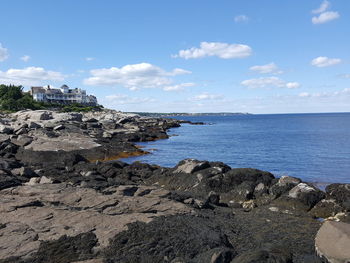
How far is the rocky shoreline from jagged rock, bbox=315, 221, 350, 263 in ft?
0.10

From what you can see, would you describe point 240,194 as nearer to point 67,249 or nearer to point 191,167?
point 191,167

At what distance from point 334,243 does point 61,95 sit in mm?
175422

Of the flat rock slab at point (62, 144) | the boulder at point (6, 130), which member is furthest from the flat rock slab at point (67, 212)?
the boulder at point (6, 130)

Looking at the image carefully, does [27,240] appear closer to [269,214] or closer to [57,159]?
[269,214]

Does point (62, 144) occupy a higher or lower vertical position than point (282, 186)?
higher

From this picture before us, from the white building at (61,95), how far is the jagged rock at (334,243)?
164 meters

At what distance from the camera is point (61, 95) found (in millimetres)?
172500

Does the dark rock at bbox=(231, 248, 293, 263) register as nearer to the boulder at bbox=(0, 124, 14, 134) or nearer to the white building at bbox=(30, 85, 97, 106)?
the boulder at bbox=(0, 124, 14, 134)

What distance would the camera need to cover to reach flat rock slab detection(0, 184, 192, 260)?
11.6m

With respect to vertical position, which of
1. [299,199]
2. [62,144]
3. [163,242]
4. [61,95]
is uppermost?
[61,95]

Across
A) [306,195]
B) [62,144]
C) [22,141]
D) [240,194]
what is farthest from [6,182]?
[22,141]

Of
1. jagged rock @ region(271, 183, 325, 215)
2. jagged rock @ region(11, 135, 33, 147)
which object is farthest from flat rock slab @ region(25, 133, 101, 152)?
jagged rock @ region(271, 183, 325, 215)

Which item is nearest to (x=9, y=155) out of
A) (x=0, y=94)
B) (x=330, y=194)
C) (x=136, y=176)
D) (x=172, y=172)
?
(x=136, y=176)

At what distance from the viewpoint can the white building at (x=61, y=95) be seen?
159500 millimetres
